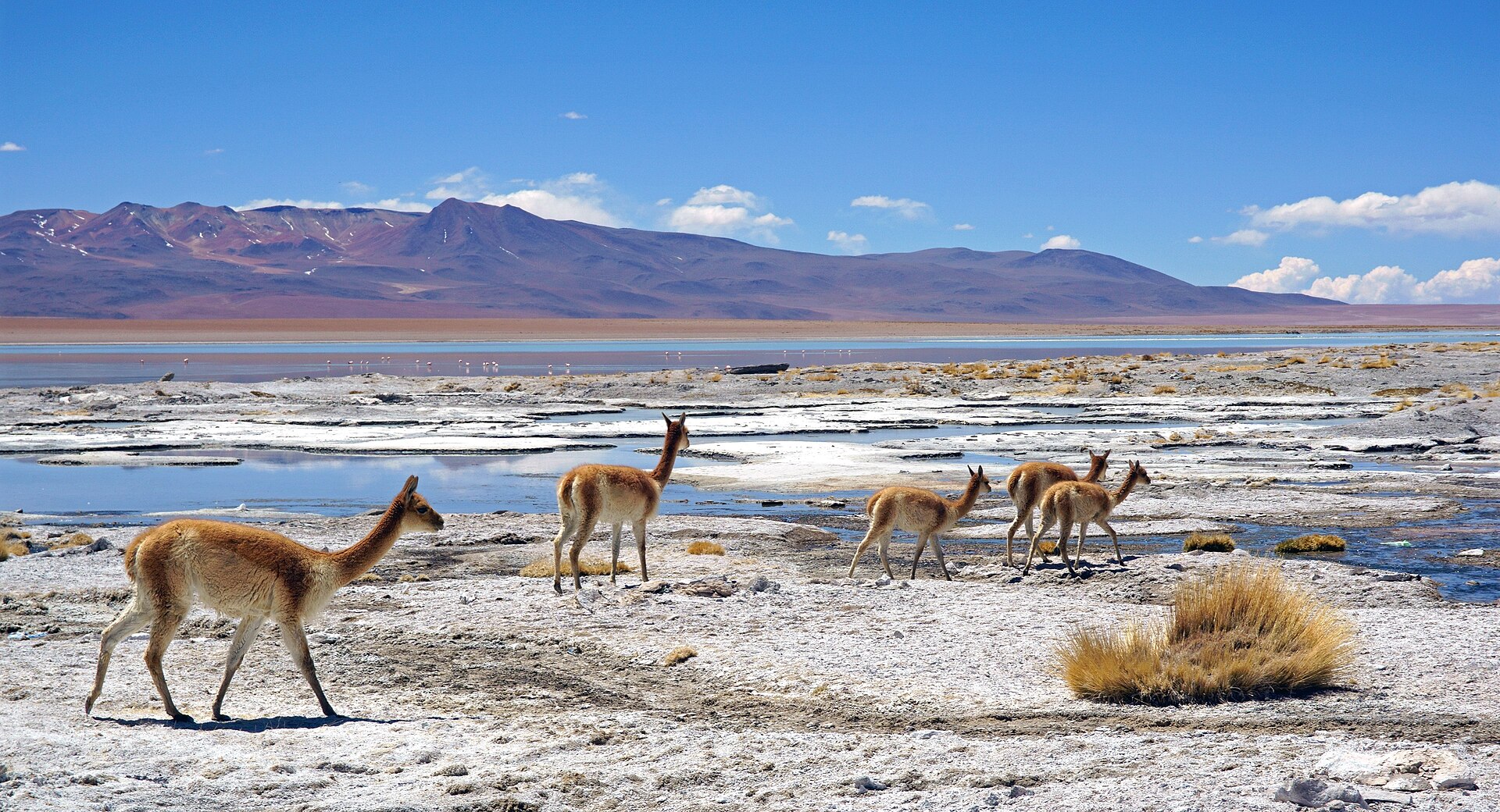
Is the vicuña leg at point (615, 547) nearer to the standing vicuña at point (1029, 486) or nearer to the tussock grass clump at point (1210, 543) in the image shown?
the standing vicuña at point (1029, 486)

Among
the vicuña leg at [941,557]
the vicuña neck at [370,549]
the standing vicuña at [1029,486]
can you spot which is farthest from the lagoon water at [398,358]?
the vicuña neck at [370,549]

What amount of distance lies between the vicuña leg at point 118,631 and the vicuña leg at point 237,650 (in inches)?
17.8

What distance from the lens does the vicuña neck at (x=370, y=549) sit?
23.3ft

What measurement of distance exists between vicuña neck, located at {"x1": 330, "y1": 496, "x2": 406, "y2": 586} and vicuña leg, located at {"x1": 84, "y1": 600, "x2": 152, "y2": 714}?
3.28 feet

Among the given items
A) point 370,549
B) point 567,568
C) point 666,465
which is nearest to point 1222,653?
point 370,549

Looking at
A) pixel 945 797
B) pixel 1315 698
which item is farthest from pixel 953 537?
pixel 945 797

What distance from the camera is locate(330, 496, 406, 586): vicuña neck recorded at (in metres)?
7.11

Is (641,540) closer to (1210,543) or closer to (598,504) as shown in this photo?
(598,504)

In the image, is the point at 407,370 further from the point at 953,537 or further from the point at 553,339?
the point at 553,339

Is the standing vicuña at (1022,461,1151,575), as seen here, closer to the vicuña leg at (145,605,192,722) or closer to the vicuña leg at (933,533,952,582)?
the vicuña leg at (933,533,952,582)

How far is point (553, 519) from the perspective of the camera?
15.7m

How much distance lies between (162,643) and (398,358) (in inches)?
2916

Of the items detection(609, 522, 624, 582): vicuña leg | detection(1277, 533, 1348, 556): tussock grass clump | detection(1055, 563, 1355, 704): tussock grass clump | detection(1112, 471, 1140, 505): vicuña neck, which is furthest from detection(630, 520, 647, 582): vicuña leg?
detection(1277, 533, 1348, 556): tussock grass clump

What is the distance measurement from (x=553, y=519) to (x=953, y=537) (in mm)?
4907
